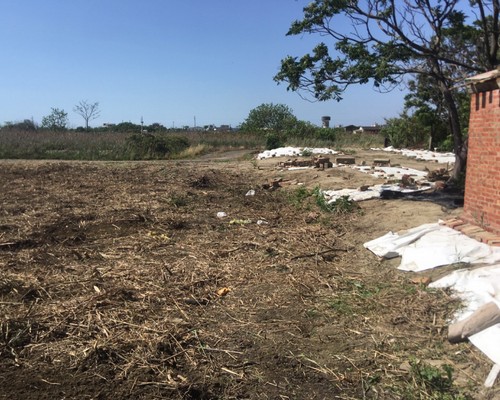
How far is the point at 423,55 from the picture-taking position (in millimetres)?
9125

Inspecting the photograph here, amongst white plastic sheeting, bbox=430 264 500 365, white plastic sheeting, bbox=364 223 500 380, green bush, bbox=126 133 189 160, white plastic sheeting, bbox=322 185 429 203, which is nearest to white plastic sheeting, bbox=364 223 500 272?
white plastic sheeting, bbox=364 223 500 380

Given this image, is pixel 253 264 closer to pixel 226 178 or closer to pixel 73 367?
pixel 73 367

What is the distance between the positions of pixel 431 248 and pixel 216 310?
2.72 meters

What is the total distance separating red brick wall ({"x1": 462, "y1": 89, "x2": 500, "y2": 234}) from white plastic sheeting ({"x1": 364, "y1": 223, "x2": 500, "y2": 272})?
1.42 ft

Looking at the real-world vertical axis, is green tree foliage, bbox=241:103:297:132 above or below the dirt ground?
above

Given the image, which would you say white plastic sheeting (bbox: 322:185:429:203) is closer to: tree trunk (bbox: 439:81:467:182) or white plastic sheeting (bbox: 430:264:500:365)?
tree trunk (bbox: 439:81:467:182)

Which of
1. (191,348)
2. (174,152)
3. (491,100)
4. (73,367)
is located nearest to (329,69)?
(491,100)

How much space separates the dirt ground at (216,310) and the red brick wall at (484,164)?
3.23 ft

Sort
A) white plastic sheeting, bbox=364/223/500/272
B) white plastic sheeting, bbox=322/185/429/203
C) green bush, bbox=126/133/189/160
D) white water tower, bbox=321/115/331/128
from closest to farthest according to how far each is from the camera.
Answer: white plastic sheeting, bbox=364/223/500/272 → white plastic sheeting, bbox=322/185/429/203 → green bush, bbox=126/133/189/160 → white water tower, bbox=321/115/331/128

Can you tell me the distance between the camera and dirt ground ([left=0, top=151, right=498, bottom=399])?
3.16m

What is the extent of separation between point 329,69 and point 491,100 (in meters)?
3.73

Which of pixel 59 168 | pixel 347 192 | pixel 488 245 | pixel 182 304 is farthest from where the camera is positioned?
pixel 59 168

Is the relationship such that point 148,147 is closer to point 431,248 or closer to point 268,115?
point 431,248

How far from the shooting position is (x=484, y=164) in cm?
599
